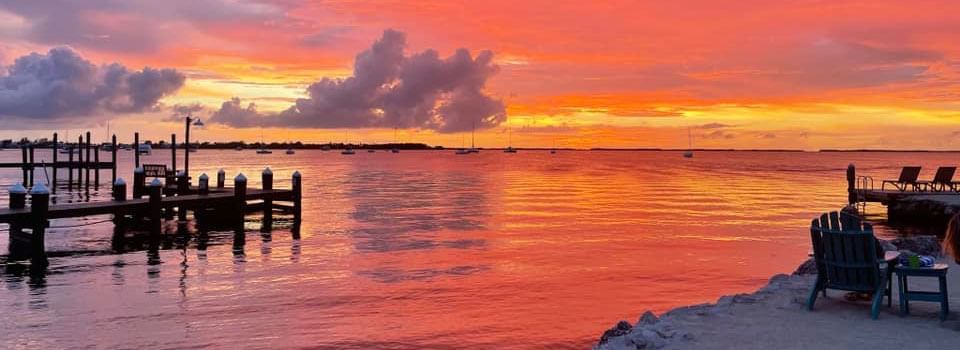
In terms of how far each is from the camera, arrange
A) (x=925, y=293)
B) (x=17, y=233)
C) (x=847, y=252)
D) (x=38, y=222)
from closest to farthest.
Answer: (x=925, y=293), (x=847, y=252), (x=38, y=222), (x=17, y=233)

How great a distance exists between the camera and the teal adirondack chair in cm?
926

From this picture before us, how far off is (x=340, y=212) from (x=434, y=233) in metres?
10.9

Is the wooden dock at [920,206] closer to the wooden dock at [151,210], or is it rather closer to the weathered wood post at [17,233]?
the wooden dock at [151,210]

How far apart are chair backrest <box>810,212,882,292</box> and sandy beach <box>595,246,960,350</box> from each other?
1.51 feet

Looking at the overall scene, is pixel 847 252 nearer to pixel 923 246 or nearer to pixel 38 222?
pixel 923 246

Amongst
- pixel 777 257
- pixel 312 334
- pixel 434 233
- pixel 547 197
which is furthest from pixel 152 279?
pixel 547 197

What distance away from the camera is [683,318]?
9.89m

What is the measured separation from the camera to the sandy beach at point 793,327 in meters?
8.25

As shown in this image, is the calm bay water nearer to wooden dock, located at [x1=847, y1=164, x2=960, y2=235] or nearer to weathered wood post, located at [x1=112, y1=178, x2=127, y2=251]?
weathered wood post, located at [x1=112, y1=178, x2=127, y2=251]

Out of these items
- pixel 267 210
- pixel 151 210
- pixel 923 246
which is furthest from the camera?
pixel 267 210

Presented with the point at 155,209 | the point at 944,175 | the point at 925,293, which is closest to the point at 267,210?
the point at 155,209

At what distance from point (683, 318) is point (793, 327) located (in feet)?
4.63

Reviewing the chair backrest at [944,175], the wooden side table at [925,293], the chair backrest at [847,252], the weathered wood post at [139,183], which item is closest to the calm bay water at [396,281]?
the weathered wood post at [139,183]

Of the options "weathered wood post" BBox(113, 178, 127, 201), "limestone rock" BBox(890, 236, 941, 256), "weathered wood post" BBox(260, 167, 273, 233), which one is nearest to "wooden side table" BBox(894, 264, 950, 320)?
"limestone rock" BBox(890, 236, 941, 256)
